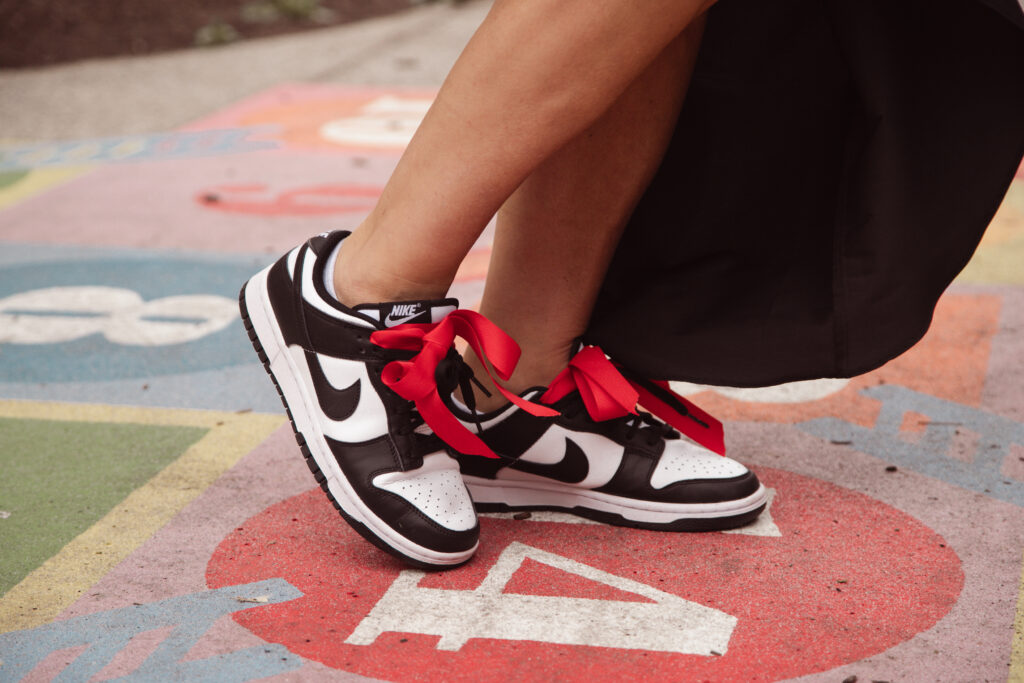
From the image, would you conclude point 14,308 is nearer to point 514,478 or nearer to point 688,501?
point 514,478

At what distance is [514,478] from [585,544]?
0.49ft

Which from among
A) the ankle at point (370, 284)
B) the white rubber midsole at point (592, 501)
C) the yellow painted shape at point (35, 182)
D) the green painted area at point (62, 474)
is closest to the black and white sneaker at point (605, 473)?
the white rubber midsole at point (592, 501)

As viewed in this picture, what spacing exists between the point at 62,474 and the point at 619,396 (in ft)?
2.79

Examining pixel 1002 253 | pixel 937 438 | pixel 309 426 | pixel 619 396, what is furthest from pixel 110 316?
pixel 1002 253

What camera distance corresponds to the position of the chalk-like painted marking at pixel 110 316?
2.16 meters

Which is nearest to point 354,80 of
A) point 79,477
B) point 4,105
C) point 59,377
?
point 4,105

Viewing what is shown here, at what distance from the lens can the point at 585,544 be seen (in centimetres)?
145

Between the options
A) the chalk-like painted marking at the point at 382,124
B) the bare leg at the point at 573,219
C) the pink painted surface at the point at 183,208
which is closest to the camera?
the bare leg at the point at 573,219

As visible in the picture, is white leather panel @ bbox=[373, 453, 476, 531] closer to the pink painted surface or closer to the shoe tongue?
the shoe tongue

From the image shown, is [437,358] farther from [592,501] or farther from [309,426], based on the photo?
[592,501]

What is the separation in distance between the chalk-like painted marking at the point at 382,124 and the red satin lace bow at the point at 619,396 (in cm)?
217

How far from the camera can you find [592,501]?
1.51m

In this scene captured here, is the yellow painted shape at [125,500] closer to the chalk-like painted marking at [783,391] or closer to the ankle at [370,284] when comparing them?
the ankle at [370,284]

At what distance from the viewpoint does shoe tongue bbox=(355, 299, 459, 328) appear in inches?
51.9
